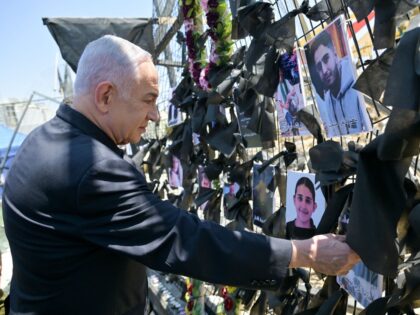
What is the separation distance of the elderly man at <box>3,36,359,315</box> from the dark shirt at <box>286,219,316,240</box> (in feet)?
1.07

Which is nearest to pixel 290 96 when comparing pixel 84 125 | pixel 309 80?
pixel 309 80

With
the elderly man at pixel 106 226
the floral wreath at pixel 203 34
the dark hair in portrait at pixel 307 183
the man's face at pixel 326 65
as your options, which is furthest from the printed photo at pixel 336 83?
the floral wreath at pixel 203 34

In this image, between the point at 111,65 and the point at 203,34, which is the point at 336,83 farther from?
the point at 203,34

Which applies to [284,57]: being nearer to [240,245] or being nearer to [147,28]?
[240,245]

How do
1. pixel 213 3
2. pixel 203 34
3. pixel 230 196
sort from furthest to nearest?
pixel 203 34
pixel 230 196
pixel 213 3

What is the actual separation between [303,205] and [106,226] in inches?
26.9

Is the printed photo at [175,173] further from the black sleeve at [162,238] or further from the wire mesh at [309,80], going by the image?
the black sleeve at [162,238]

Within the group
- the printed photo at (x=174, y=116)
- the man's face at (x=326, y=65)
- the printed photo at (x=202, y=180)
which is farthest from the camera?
the printed photo at (x=174, y=116)

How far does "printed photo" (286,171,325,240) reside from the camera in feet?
4.43

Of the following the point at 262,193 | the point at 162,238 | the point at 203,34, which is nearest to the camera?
the point at 162,238

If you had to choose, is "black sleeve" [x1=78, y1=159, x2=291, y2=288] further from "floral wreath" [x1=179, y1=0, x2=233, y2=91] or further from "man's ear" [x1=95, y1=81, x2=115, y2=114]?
"floral wreath" [x1=179, y1=0, x2=233, y2=91]

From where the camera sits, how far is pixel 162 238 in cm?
102

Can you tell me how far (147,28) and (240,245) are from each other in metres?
2.76

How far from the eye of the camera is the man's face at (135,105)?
1.17 m
